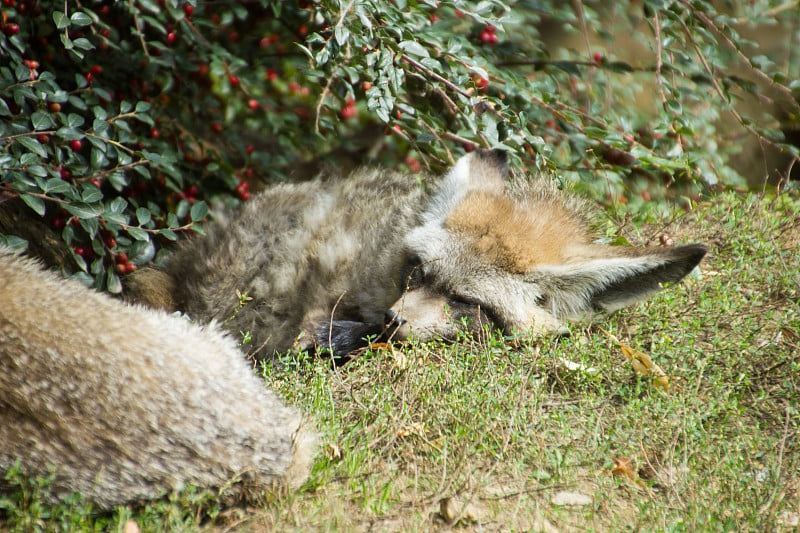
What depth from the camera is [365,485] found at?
9.83 ft

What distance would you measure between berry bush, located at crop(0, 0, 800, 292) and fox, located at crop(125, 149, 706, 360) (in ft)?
0.99

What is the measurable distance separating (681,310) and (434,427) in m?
1.86

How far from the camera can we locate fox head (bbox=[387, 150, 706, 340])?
3994 mm

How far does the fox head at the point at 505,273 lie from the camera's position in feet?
13.1

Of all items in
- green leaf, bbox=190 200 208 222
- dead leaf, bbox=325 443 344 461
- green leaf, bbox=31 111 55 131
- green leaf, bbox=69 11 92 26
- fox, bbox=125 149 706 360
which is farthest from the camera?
green leaf, bbox=190 200 208 222

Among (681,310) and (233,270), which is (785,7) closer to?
(681,310)

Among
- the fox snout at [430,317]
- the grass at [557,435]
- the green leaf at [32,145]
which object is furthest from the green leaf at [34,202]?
the fox snout at [430,317]

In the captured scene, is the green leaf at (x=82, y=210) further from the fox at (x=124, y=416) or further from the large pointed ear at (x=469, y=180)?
the large pointed ear at (x=469, y=180)

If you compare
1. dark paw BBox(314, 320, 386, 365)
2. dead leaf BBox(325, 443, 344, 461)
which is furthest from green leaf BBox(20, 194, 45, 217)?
dead leaf BBox(325, 443, 344, 461)

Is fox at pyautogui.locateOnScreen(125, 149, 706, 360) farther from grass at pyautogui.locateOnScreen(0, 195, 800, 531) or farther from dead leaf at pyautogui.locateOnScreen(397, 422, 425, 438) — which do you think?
dead leaf at pyautogui.locateOnScreen(397, 422, 425, 438)

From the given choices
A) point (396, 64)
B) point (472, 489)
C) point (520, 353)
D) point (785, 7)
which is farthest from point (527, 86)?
point (785, 7)

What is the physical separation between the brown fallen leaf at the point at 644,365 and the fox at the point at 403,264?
29 centimetres

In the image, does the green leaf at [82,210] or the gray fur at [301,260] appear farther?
the gray fur at [301,260]

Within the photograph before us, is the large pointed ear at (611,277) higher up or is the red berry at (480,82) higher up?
the red berry at (480,82)
